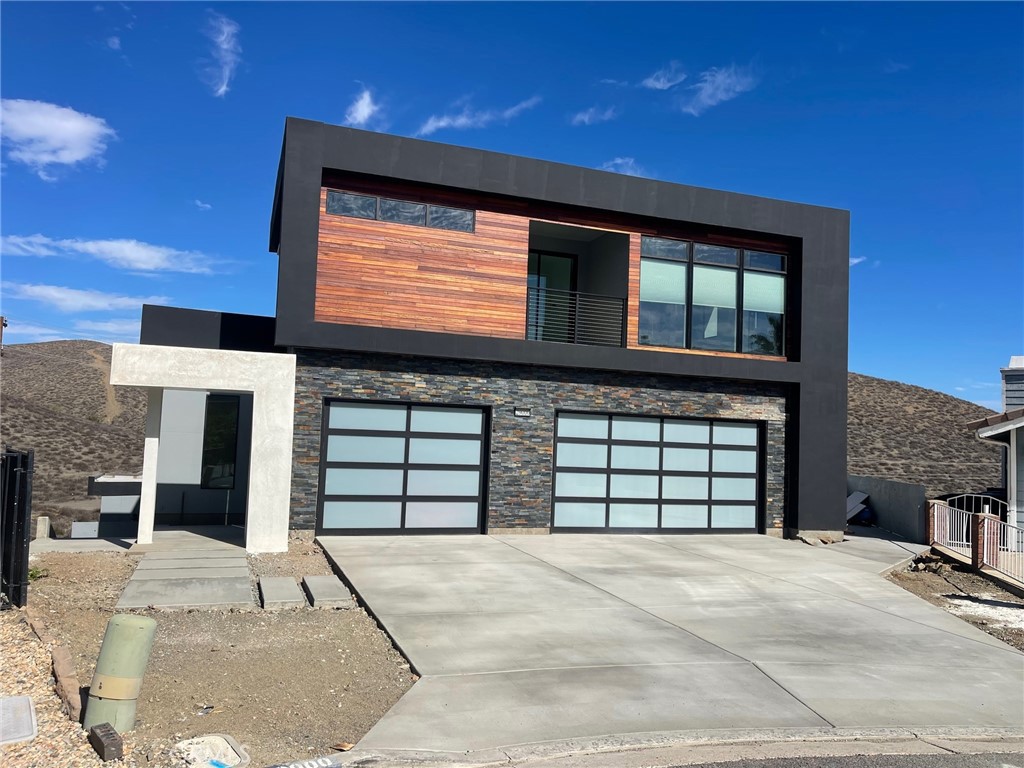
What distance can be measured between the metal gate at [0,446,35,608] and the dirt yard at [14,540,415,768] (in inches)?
11.7

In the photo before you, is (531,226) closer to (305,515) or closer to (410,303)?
(410,303)

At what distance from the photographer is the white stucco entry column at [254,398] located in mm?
12258

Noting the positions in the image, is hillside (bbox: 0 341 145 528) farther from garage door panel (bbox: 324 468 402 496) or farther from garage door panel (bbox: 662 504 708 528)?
garage door panel (bbox: 662 504 708 528)

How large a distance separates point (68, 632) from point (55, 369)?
6881 cm

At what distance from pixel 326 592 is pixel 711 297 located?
11.3m

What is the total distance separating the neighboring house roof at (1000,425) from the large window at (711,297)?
4.49 m

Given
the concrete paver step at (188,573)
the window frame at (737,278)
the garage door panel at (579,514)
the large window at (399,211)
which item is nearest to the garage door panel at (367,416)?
the large window at (399,211)

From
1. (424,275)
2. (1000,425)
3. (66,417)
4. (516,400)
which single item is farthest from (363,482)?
(66,417)

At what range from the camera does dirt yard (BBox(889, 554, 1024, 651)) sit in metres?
9.90

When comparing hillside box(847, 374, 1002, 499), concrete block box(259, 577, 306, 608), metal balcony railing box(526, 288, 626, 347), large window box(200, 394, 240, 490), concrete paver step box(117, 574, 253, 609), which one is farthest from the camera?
hillside box(847, 374, 1002, 499)

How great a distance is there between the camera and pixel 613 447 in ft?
53.7

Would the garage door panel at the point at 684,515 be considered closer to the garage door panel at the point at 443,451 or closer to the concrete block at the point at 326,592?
the garage door panel at the point at 443,451

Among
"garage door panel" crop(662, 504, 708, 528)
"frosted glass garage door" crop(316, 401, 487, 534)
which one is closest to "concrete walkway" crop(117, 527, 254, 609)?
"frosted glass garage door" crop(316, 401, 487, 534)

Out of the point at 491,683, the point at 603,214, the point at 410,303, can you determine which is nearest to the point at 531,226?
the point at 603,214
